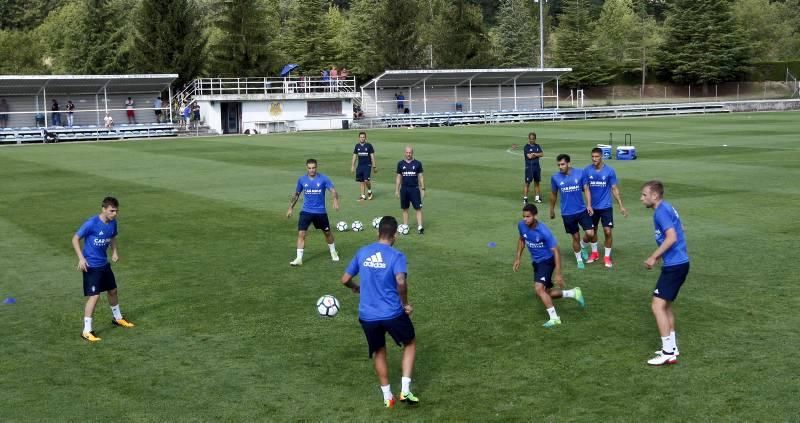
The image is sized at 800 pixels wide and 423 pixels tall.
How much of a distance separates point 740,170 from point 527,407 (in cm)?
2441

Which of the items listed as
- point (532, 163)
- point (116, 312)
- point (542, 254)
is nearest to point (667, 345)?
point (542, 254)

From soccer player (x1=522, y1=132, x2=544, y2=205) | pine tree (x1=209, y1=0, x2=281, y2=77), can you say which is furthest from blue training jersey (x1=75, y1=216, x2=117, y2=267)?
pine tree (x1=209, y1=0, x2=281, y2=77)

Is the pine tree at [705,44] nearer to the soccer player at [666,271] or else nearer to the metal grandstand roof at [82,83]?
the metal grandstand roof at [82,83]

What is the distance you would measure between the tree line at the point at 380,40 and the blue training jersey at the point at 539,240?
7136 cm

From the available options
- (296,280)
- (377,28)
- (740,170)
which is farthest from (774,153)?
(377,28)

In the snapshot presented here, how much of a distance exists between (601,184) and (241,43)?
242 feet

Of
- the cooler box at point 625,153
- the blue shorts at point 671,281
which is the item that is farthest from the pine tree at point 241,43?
the blue shorts at point 671,281

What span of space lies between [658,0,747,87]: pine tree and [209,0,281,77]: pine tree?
143ft

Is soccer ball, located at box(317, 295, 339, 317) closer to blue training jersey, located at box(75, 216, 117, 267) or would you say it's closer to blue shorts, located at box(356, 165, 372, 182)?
blue training jersey, located at box(75, 216, 117, 267)

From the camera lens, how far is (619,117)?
246 feet

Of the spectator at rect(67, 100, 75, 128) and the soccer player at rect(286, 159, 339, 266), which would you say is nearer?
the soccer player at rect(286, 159, 339, 266)

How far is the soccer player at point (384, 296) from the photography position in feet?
30.2

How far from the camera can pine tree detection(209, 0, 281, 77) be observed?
85.9 meters

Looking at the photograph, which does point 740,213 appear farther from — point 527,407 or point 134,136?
point 134,136
